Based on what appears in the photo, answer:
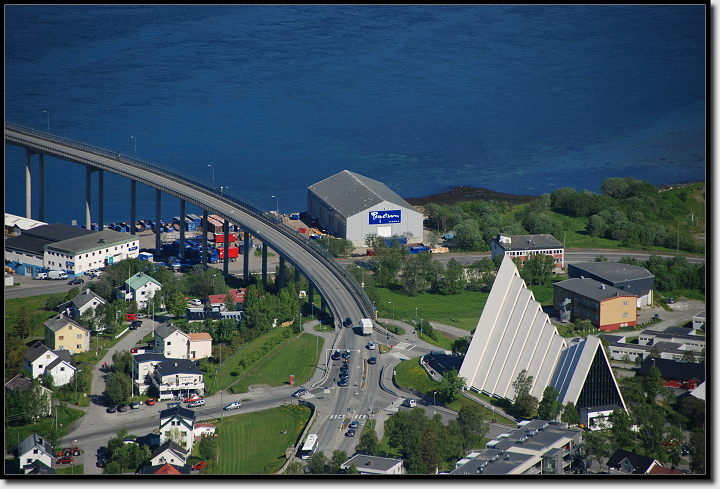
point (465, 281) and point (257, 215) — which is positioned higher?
point (257, 215)

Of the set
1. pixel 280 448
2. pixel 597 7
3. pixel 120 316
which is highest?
pixel 597 7

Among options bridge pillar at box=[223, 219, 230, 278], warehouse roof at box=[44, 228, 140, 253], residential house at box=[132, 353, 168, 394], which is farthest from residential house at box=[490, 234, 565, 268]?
residential house at box=[132, 353, 168, 394]

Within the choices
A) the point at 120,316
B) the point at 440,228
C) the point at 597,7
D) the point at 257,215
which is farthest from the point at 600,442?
the point at 597,7

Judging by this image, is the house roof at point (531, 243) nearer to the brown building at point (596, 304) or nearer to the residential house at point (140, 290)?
the brown building at point (596, 304)

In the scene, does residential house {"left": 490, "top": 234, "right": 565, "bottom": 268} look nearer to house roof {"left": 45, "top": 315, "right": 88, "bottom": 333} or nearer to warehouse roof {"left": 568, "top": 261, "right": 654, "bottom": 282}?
warehouse roof {"left": 568, "top": 261, "right": 654, "bottom": 282}

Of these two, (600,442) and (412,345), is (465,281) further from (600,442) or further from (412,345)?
(600,442)
